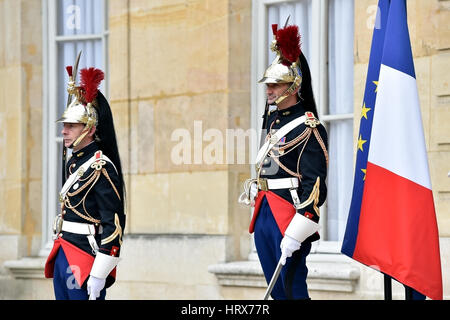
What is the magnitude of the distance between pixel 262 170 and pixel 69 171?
1.24m

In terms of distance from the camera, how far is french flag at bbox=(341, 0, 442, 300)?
5.98 m

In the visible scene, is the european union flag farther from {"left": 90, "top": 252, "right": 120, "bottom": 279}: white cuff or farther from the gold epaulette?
{"left": 90, "top": 252, "right": 120, "bottom": 279}: white cuff

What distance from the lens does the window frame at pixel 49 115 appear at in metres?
10.5

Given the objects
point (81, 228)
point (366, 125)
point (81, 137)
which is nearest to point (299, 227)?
point (366, 125)

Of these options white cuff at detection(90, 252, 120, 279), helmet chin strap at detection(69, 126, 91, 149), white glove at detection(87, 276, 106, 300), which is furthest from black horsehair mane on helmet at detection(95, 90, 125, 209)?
white glove at detection(87, 276, 106, 300)

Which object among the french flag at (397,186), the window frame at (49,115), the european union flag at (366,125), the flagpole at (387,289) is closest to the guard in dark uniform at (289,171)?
the european union flag at (366,125)

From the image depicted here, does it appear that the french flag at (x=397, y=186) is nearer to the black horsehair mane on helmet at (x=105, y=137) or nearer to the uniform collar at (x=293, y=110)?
the uniform collar at (x=293, y=110)

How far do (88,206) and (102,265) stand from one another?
43cm

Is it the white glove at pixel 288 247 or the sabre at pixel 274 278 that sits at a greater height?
the white glove at pixel 288 247

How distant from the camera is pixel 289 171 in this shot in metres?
6.50

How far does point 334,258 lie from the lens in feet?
27.4

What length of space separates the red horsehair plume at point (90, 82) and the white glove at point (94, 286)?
1.17m

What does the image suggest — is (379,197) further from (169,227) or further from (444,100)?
(169,227)
